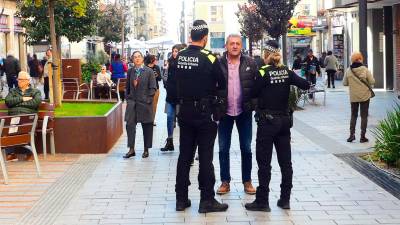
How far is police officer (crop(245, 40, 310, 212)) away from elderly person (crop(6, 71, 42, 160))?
4.57 metres

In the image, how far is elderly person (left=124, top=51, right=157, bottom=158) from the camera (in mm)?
11281

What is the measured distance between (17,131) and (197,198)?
2856 mm

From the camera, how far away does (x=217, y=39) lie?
78312 mm

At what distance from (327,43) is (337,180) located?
36.4m

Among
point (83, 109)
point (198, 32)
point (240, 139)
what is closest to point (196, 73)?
point (198, 32)

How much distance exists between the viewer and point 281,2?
25734 mm

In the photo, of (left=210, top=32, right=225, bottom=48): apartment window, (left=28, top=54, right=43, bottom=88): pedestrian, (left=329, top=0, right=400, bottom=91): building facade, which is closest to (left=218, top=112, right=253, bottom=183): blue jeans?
(left=329, top=0, right=400, bottom=91): building facade

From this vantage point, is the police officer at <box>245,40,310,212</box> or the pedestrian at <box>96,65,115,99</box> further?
the pedestrian at <box>96,65,115,99</box>

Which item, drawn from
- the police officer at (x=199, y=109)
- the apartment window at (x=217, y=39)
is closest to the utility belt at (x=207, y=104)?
the police officer at (x=199, y=109)

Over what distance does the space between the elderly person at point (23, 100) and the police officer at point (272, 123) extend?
4566 mm

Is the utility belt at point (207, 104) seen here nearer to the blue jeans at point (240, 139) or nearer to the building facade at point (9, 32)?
the blue jeans at point (240, 139)

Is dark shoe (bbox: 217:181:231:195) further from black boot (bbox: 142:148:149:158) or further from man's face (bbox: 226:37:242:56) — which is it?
black boot (bbox: 142:148:149:158)

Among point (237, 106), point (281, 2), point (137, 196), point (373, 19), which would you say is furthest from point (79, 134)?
point (373, 19)

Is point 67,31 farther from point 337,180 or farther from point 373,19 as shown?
point 337,180
